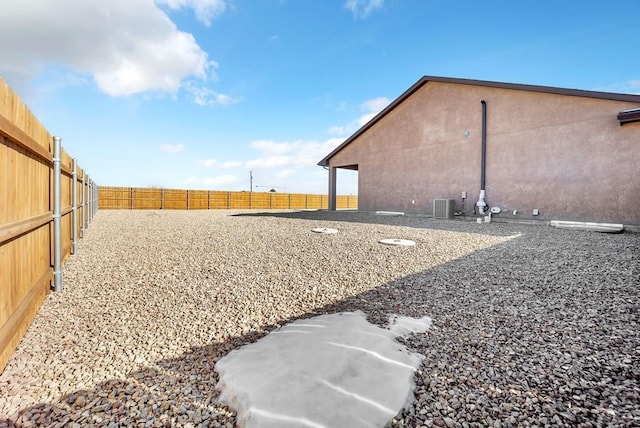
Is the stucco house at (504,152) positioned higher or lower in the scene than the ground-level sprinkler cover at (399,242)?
higher

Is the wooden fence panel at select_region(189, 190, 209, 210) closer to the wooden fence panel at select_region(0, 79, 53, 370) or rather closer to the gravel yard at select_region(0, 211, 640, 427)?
the gravel yard at select_region(0, 211, 640, 427)

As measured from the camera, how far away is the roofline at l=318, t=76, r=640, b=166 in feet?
25.5

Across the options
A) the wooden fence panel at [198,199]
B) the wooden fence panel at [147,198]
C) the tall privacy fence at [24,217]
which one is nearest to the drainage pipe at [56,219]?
the tall privacy fence at [24,217]

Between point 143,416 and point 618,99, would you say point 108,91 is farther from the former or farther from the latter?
point 618,99

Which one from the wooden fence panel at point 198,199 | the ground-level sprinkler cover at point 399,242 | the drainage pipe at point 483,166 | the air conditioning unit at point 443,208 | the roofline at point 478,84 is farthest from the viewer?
the wooden fence panel at point 198,199

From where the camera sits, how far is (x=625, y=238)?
6359mm

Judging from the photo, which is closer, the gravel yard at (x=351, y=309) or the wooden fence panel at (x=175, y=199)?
the gravel yard at (x=351, y=309)

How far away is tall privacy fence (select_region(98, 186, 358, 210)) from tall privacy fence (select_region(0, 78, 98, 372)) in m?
18.9

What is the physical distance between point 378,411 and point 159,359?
5.00 ft

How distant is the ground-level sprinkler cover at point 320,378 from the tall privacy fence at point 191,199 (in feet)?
70.3

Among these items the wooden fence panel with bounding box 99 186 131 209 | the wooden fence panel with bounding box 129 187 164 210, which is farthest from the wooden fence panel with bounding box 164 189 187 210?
the wooden fence panel with bounding box 99 186 131 209

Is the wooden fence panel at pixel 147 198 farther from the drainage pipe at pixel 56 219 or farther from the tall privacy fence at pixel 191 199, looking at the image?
the drainage pipe at pixel 56 219

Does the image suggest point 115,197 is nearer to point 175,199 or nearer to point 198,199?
point 175,199

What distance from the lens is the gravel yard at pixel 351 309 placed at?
5.13 feet
